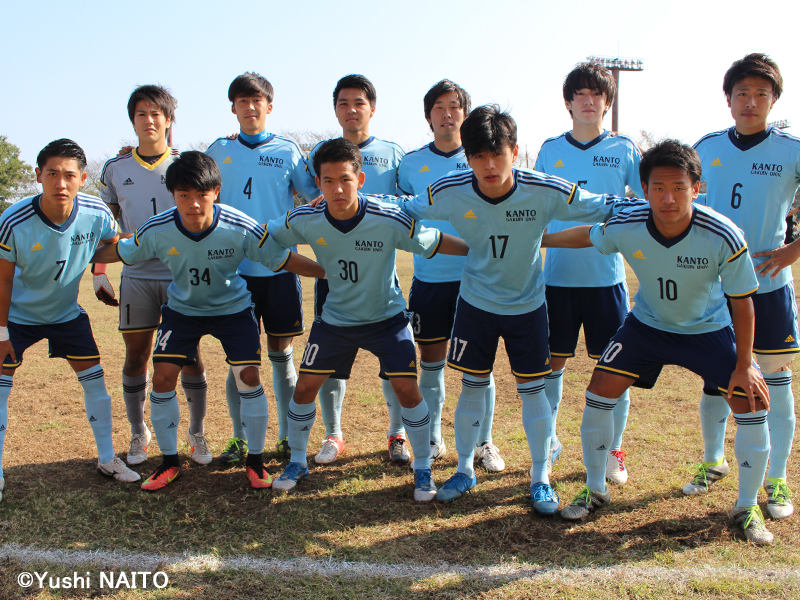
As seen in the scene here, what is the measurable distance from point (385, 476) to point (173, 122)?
314 centimetres

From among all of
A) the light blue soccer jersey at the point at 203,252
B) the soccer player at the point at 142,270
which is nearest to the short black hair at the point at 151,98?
the soccer player at the point at 142,270

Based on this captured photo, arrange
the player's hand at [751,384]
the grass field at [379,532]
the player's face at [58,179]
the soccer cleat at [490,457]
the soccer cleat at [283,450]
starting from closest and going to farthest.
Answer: the grass field at [379,532] → the player's hand at [751,384] → the player's face at [58,179] → the soccer cleat at [490,457] → the soccer cleat at [283,450]

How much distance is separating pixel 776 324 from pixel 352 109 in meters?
3.13

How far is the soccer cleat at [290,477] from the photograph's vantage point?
3906 mm

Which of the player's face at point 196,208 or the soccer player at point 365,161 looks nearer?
the player's face at point 196,208

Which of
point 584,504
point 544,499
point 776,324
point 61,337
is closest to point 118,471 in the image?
point 61,337

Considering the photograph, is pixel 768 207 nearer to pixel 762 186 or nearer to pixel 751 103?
pixel 762 186

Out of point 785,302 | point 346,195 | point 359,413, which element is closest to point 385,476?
point 359,413

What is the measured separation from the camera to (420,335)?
428 cm

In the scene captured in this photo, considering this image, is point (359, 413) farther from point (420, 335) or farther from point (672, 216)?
point (672, 216)

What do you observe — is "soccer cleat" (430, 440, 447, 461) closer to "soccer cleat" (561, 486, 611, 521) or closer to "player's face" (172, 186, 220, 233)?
"soccer cleat" (561, 486, 611, 521)

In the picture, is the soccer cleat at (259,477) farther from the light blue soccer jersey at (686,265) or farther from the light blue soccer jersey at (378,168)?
the light blue soccer jersey at (686,265)

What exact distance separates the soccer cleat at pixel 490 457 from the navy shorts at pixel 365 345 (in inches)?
38.2

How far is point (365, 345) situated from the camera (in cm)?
384
